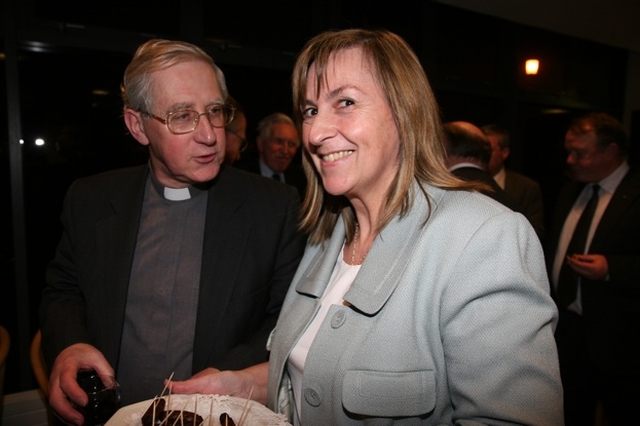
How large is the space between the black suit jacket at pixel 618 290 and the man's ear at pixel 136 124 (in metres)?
3.01

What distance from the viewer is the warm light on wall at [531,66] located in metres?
7.14

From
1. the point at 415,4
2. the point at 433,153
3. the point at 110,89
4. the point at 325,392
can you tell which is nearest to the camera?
the point at 325,392

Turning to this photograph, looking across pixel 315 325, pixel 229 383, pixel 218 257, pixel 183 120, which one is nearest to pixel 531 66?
pixel 183 120

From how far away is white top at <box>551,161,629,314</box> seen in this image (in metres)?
3.39

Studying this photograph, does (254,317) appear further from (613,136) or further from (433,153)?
(613,136)

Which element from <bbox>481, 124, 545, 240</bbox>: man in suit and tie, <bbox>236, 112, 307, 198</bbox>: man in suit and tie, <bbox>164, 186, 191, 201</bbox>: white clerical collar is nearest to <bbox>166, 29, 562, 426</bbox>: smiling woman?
<bbox>164, 186, 191, 201</bbox>: white clerical collar

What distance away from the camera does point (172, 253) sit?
1925mm

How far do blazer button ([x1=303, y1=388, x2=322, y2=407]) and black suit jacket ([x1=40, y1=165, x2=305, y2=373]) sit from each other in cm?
51

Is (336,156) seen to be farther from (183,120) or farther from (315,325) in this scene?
(183,120)

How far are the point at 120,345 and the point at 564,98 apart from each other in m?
8.02

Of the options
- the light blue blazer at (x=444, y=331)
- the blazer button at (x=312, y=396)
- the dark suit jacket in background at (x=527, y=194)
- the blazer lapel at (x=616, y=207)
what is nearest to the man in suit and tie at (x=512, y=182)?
the dark suit jacket in background at (x=527, y=194)

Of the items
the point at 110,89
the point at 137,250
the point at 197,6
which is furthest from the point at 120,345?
the point at 197,6

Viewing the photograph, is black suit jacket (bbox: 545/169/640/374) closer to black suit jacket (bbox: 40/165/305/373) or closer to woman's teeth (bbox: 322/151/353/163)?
black suit jacket (bbox: 40/165/305/373)

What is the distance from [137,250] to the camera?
193 cm
